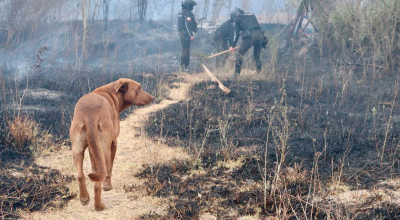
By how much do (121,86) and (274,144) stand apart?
2.64 meters

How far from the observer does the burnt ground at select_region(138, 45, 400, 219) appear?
12.1 ft

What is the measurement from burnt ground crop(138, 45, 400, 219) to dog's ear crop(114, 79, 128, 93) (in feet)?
3.43

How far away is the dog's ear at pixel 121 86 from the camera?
4055 mm

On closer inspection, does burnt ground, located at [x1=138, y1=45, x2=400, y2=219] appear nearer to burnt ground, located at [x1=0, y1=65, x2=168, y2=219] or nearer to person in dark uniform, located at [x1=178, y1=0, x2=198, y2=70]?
burnt ground, located at [x1=0, y1=65, x2=168, y2=219]

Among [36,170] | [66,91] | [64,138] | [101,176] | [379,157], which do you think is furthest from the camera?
[66,91]

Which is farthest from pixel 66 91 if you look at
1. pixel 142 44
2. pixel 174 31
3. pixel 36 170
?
pixel 174 31

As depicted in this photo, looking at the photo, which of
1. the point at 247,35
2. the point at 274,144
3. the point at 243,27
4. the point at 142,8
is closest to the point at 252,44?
the point at 247,35

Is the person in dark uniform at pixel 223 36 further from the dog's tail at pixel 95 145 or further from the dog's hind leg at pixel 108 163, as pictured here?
the dog's tail at pixel 95 145

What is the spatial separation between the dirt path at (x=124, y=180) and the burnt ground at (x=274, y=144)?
180 mm

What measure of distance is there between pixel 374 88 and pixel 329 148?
474 centimetres

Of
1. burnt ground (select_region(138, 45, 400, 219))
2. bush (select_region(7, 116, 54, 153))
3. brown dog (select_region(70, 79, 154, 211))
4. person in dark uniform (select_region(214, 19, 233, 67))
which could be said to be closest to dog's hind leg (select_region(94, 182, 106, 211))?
brown dog (select_region(70, 79, 154, 211))

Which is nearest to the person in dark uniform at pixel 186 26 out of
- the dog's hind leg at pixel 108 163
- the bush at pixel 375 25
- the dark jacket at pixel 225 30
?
the dark jacket at pixel 225 30

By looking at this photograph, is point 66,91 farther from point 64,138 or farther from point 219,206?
point 219,206

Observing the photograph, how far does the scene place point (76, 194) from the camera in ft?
12.1
